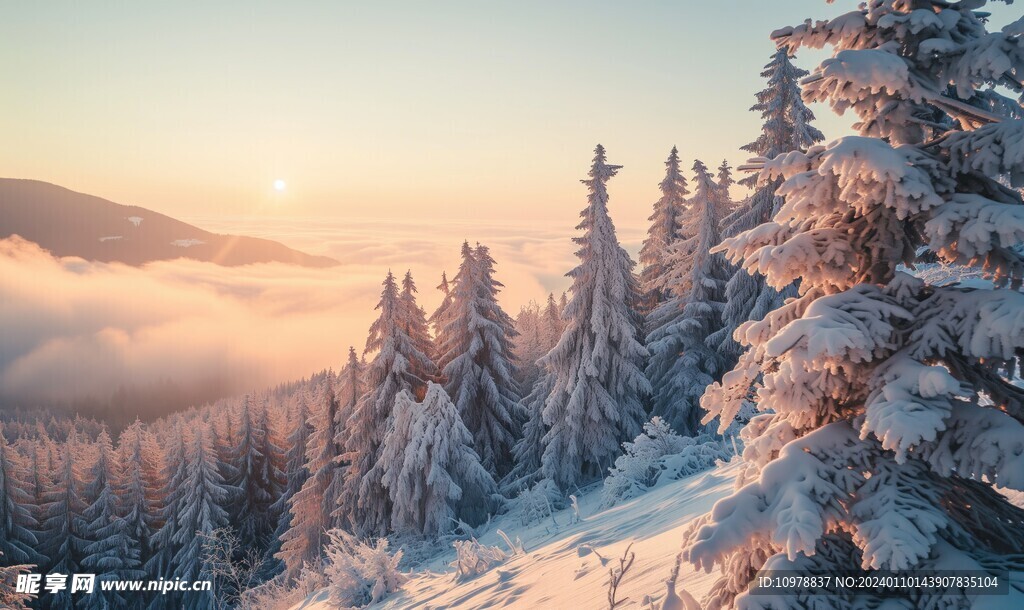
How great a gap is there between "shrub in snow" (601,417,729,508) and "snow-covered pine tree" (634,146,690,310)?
622 inches

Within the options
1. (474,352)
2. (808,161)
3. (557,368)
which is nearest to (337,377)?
(474,352)

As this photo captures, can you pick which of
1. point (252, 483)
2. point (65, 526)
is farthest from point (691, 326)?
point (65, 526)

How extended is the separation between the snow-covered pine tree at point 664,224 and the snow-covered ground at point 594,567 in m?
20.4

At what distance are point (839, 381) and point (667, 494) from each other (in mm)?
8374

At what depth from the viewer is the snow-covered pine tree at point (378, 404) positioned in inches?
1002

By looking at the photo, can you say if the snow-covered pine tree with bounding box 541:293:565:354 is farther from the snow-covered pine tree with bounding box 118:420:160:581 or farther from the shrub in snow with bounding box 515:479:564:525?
the snow-covered pine tree with bounding box 118:420:160:581

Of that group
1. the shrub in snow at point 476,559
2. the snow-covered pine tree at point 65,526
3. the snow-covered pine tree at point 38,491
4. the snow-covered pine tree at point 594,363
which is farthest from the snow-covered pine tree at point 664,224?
the snow-covered pine tree at point 38,491

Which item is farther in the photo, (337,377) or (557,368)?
(337,377)

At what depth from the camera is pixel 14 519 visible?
39.1m

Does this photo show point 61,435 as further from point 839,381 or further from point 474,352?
point 839,381

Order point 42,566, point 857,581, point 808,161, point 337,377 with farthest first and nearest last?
point 42,566 < point 337,377 < point 808,161 < point 857,581

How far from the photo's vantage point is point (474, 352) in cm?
2738

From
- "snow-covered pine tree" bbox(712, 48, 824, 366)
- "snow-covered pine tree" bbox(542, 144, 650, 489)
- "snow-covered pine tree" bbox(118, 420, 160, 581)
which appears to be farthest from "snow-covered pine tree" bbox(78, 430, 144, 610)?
"snow-covered pine tree" bbox(712, 48, 824, 366)

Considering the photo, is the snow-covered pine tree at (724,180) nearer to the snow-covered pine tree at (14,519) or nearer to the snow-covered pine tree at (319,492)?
the snow-covered pine tree at (319,492)
